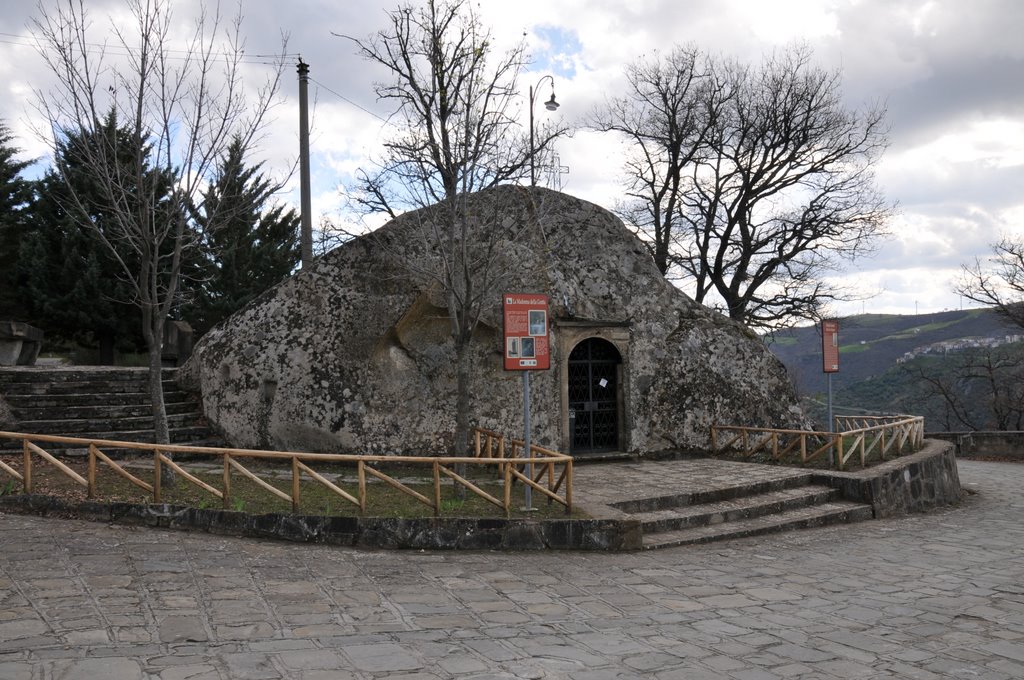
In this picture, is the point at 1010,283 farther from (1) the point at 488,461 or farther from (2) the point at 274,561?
(2) the point at 274,561

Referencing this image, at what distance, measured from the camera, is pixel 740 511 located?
1005 cm

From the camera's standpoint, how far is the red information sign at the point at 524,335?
864cm

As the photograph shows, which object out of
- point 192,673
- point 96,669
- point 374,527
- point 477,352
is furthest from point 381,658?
point 477,352

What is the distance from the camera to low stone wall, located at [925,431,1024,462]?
74.7 ft

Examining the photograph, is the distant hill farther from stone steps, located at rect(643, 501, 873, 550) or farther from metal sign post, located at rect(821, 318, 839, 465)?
stone steps, located at rect(643, 501, 873, 550)

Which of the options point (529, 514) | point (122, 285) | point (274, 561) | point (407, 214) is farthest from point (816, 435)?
point (122, 285)

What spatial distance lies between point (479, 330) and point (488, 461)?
14.8 feet

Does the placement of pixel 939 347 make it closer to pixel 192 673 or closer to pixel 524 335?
pixel 524 335

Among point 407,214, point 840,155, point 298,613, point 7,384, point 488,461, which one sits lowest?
point 298,613

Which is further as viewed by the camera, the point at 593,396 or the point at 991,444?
the point at 991,444

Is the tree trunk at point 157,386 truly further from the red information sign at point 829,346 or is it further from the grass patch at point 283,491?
the red information sign at point 829,346

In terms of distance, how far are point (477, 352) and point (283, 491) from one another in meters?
4.26

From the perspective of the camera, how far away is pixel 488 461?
8.40 metres

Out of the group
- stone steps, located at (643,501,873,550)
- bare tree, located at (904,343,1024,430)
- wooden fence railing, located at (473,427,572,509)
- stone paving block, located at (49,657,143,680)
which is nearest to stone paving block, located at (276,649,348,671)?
stone paving block, located at (49,657,143,680)
